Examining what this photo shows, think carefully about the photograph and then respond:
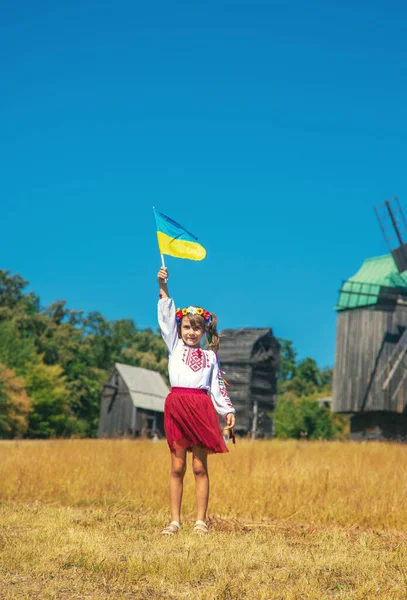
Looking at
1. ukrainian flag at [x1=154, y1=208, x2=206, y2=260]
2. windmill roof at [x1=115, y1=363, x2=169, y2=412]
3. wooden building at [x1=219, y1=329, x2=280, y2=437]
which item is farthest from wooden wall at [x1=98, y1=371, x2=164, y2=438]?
ukrainian flag at [x1=154, y1=208, x2=206, y2=260]

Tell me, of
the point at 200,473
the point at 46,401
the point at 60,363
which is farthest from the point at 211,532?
the point at 60,363

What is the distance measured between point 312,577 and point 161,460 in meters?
5.71

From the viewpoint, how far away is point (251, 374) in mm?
29328

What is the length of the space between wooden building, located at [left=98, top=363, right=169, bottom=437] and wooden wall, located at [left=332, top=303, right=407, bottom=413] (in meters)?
15.1

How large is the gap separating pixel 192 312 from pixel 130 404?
34.6 meters

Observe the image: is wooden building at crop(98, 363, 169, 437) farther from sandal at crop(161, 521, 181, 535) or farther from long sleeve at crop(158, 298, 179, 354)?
sandal at crop(161, 521, 181, 535)

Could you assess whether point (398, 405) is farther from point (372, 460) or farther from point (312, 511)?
point (312, 511)

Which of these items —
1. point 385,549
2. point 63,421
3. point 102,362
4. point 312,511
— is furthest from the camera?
point 102,362

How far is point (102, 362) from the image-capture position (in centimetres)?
6147

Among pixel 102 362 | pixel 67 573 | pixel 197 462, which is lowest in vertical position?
pixel 67 573

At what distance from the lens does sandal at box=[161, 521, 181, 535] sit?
16.8 feet

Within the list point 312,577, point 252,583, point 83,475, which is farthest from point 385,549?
point 83,475

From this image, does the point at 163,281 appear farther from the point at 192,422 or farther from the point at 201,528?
the point at 201,528

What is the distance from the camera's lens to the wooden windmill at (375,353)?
83.6ft
